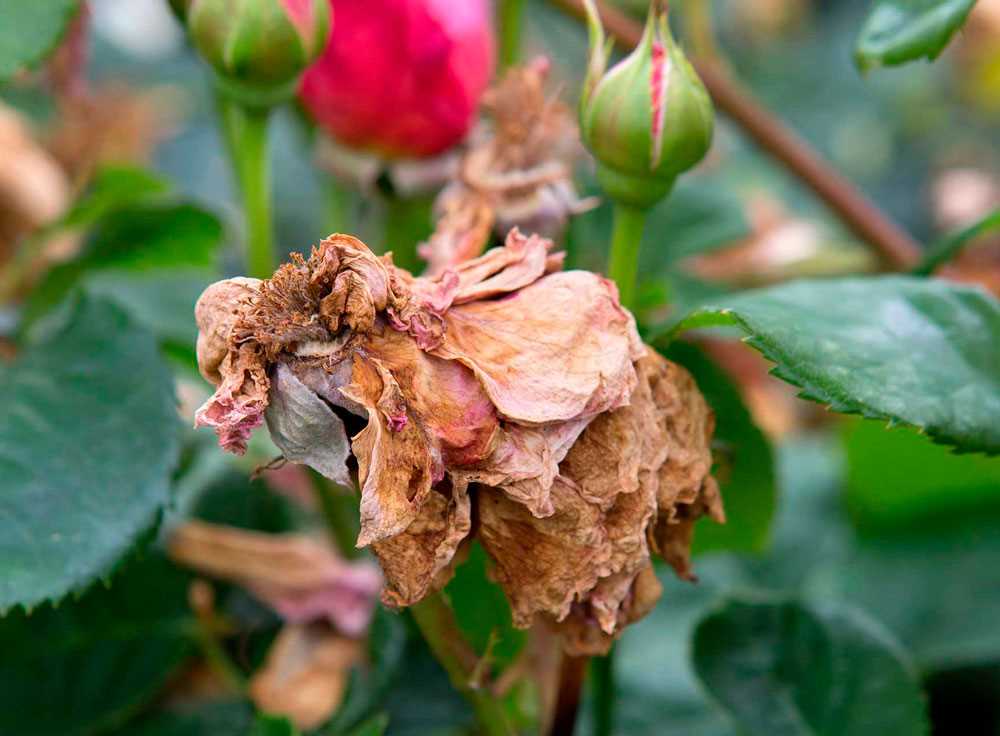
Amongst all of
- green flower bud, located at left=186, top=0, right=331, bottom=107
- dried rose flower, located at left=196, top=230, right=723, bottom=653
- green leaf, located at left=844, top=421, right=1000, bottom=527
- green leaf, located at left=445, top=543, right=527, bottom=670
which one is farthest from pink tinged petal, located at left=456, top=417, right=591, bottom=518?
green leaf, located at left=844, top=421, right=1000, bottom=527

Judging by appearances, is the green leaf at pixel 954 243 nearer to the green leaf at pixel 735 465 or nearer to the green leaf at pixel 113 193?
the green leaf at pixel 735 465

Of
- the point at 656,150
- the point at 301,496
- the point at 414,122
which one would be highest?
the point at 656,150

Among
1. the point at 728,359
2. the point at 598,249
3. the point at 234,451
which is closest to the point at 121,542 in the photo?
the point at 234,451

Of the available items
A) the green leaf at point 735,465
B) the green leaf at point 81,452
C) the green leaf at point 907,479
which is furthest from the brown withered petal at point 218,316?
the green leaf at point 907,479

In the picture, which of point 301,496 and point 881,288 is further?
point 301,496

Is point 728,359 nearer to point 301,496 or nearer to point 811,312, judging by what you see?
point 301,496

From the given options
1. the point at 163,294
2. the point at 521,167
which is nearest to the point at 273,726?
the point at 521,167
